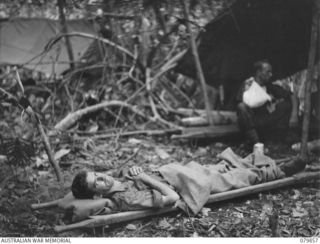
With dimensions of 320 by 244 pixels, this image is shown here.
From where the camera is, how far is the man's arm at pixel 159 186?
133 inches

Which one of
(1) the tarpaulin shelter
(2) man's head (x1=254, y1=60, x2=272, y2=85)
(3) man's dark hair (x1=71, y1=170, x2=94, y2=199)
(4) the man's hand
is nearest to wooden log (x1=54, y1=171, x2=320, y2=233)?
(3) man's dark hair (x1=71, y1=170, x2=94, y2=199)

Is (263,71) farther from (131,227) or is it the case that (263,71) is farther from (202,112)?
(131,227)

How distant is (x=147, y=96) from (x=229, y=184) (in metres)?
2.84

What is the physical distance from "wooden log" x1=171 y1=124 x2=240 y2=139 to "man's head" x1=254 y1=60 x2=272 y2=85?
668 mm

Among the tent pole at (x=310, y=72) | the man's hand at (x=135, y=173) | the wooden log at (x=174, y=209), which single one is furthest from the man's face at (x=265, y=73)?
the man's hand at (x=135, y=173)

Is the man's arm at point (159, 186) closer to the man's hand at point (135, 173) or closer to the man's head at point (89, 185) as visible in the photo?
the man's hand at point (135, 173)

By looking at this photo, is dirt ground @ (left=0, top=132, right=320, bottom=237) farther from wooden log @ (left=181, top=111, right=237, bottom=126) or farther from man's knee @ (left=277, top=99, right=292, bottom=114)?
wooden log @ (left=181, top=111, right=237, bottom=126)

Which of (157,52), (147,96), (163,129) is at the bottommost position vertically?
(163,129)

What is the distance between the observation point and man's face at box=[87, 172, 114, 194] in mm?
3229

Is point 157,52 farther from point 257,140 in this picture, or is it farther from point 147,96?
point 257,140

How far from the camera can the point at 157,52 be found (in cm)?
678

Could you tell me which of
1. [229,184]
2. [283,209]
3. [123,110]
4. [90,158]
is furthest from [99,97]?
[283,209]

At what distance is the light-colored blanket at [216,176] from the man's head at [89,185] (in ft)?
1.89

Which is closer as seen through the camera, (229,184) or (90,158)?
(229,184)
